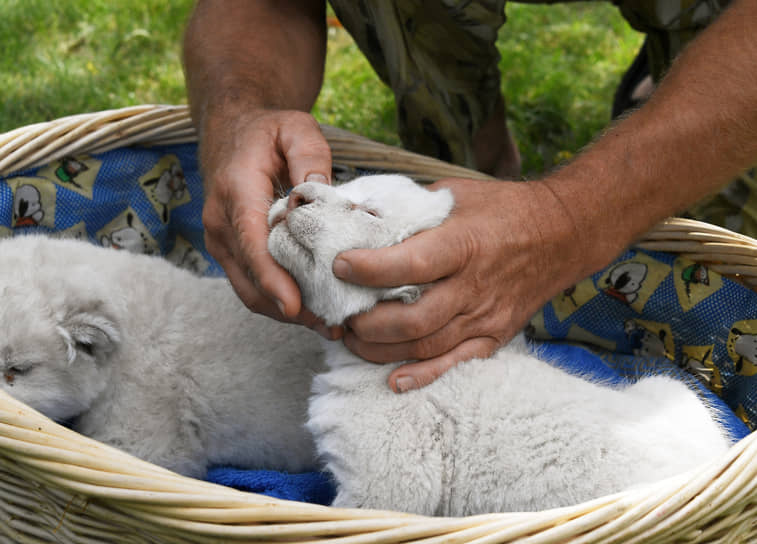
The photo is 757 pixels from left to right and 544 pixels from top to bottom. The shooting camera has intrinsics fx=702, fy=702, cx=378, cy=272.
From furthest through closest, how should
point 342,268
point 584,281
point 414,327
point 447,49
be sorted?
point 447,49 < point 584,281 < point 414,327 < point 342,268

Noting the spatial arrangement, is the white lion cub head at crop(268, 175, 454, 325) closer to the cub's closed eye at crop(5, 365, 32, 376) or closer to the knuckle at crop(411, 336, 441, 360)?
the knuckle at crop(411, 336, 441, 360)

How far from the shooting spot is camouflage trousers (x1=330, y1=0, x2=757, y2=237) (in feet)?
9.68

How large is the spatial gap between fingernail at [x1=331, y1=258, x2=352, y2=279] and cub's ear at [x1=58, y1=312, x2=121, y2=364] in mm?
719

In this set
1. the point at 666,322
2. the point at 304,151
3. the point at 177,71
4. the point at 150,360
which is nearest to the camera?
the point at 304,151

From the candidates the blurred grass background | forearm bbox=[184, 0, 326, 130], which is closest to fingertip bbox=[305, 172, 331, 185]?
forearm bbox=[184, 0, 326, 130]

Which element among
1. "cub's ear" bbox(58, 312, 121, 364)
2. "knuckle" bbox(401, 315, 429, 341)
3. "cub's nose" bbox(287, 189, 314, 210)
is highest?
"cub's nose" bbox(287, 189, 314, 210)

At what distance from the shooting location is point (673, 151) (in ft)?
6.36

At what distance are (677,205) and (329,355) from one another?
3.57 feet

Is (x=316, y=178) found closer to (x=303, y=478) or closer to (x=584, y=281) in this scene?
(x=303, y=478)

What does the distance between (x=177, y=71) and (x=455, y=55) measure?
1.99 metres

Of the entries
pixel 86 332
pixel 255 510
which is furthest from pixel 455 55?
pixel 255 510

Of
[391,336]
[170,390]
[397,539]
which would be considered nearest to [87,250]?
[170,390]

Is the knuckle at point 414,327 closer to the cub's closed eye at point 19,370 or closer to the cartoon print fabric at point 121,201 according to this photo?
the cub's closed eye at point 19,370

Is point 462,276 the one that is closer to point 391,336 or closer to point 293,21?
point 391,336
